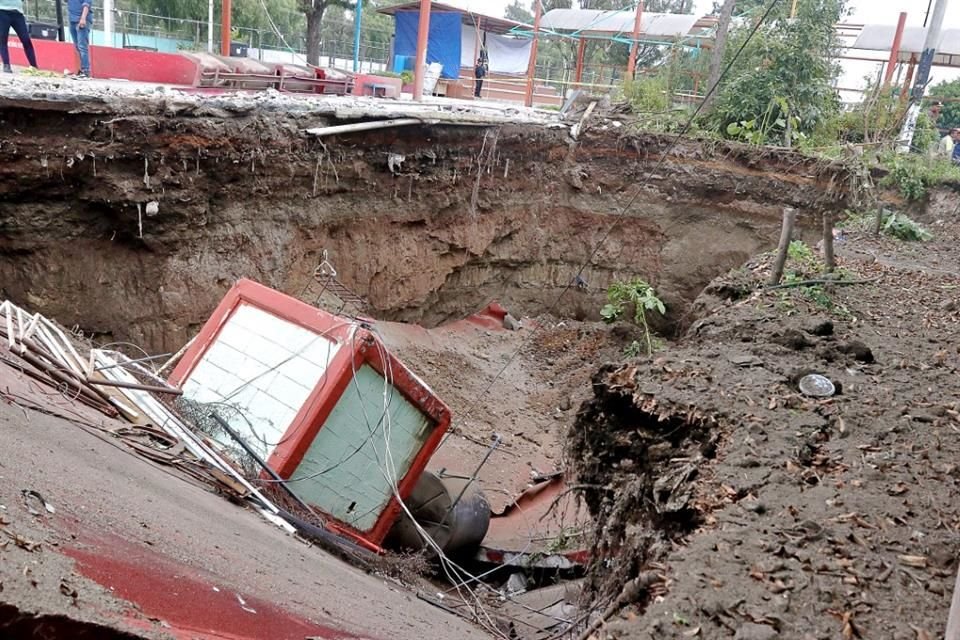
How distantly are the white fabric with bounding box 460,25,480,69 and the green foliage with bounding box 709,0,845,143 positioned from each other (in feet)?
46.8

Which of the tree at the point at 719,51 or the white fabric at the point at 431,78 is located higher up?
the tree at the point at 719,51

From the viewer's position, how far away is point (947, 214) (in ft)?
38.8

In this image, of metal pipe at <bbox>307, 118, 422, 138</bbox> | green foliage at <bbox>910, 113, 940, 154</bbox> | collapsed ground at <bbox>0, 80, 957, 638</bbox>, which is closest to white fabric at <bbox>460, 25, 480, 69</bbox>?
collapsed ground at <bbox>0, 80, 957, 638</bbox>

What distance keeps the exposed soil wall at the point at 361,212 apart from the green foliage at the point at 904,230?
3395 millimetres

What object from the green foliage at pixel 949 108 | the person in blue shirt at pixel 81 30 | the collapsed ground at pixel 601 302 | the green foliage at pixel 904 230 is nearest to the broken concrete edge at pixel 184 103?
the collapsed ground at pixel 601 302

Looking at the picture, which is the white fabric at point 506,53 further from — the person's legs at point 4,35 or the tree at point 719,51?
the person's legs at point 4,35

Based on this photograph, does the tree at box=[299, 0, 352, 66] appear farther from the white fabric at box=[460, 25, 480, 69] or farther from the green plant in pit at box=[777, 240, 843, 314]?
the green plant in pit at box=[777, 240, 843, 314]

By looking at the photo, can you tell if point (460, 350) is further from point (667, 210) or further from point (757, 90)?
point (757, 90)

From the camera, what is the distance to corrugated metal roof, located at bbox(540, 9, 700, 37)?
25.4 metres

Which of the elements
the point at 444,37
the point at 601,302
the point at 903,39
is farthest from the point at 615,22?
the point at 601,302

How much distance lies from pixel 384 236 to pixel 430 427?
19.7 ft

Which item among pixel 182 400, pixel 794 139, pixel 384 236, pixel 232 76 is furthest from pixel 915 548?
pixel 794 139

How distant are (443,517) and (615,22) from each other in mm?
23974

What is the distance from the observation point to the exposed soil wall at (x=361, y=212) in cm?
865
